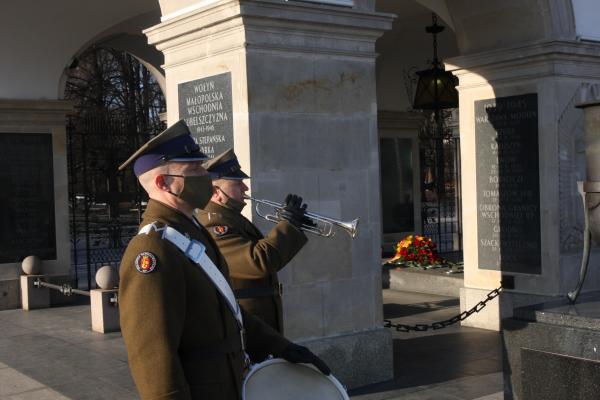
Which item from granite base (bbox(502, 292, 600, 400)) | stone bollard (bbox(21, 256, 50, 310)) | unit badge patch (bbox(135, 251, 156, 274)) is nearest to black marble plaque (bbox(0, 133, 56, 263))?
stone bollard (bbox(21, 256, 50, 310))

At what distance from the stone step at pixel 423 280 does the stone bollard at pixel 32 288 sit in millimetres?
5180

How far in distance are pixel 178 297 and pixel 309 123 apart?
372cm

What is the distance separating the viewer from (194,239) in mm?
3006

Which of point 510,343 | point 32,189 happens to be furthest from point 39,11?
point 510,343

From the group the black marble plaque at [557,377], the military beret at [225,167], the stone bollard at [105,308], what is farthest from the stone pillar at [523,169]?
the military beret at [225,167]

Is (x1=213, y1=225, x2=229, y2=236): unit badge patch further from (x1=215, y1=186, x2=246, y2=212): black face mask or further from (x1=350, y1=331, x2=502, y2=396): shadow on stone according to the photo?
(x1=350, y1=331, x2=502, y2=396): shadow on stone

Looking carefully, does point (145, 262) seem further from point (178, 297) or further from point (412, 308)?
point (412, 308)

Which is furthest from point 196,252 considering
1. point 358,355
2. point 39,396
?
point 39,396

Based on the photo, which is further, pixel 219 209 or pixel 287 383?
pixel 219 209

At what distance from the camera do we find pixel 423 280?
38.5 feet

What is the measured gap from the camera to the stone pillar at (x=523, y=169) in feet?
27.5

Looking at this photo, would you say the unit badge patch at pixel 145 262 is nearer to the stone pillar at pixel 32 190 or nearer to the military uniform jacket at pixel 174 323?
the military uniform jacket at pixel 174 323

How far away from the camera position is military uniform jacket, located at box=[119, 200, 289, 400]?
2.69 m

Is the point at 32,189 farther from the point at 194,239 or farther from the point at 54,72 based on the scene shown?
the point at 194,239
